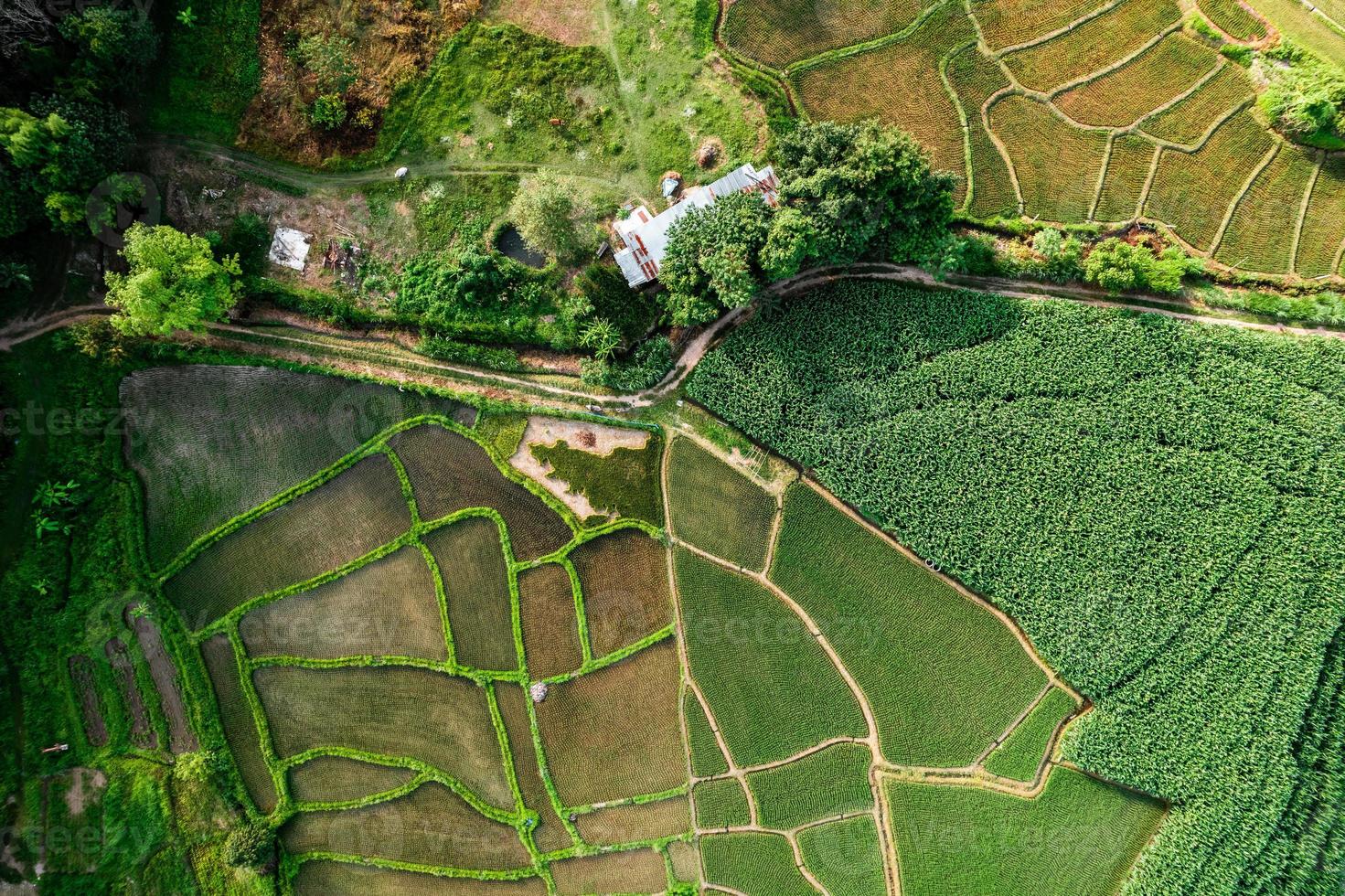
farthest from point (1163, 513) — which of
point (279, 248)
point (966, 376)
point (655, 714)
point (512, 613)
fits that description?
point (279, 248)

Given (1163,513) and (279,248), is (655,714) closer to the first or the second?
(1163,513)

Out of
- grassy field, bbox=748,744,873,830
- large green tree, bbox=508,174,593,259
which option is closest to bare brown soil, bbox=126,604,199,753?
large green tree, bbox=508,174,593,259

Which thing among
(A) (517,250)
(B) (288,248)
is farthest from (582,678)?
(B) (288,248)

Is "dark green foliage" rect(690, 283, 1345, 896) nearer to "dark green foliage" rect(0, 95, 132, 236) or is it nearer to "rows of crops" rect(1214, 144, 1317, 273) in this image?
"rows of crops" rect(1214, 144, 1317, 273)

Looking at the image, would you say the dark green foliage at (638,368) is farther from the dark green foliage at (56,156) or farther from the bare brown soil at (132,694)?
the bare brown soil at (132,694)

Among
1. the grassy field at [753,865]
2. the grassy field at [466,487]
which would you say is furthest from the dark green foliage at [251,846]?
the grassy field at [753,865]

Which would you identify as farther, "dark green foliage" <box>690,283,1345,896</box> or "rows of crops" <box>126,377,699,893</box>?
"rows of crops" <box>126,377,699,893</box>
